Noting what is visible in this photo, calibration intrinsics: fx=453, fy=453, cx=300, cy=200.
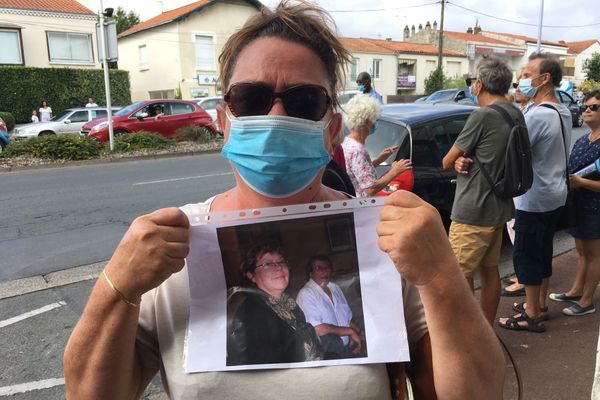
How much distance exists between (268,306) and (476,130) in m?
2.61

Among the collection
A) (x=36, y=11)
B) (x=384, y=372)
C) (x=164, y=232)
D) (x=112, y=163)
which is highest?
(x=36, y=11)

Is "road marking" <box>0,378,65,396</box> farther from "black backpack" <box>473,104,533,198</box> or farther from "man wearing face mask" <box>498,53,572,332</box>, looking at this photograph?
"man wearing face mask" <box>498,53,572,332</box>

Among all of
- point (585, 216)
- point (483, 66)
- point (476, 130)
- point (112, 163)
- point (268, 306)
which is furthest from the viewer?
point (112, 163)

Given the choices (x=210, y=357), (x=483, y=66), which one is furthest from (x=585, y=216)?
(x=210, y=357)

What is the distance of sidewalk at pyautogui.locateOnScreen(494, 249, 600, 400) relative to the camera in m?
2.89

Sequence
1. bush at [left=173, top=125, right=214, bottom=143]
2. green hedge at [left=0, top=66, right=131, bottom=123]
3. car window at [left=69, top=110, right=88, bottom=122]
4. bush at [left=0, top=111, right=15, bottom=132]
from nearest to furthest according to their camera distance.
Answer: bush at [left=173, top=125, right=214, bottom=143], car window at [left=69, top=110, right=88, bottom=122], bush at [left=0, top=111, right=15, bottom=132], green hedge at [left=0, top=66, right=131, bottom=123]

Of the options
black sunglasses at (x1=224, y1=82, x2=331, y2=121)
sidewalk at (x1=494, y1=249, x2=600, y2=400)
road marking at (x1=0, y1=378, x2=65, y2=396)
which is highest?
black sunglasses at (x1=224, y1=82, x2=331, y2=121)

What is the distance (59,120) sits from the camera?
1772 cm

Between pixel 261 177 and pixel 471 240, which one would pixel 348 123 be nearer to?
pixel 471 240

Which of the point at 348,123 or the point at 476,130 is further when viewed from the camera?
the point at 348,123

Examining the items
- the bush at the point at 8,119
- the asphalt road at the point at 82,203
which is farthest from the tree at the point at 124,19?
the asphalt road at the point at 82,203

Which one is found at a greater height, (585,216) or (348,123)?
(348,123)

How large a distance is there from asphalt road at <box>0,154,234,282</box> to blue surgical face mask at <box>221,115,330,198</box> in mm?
4351

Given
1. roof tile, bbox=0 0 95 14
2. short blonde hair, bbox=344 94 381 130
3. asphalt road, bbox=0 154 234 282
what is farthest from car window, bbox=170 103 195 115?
roof tile, bbox=0 0 95 14
